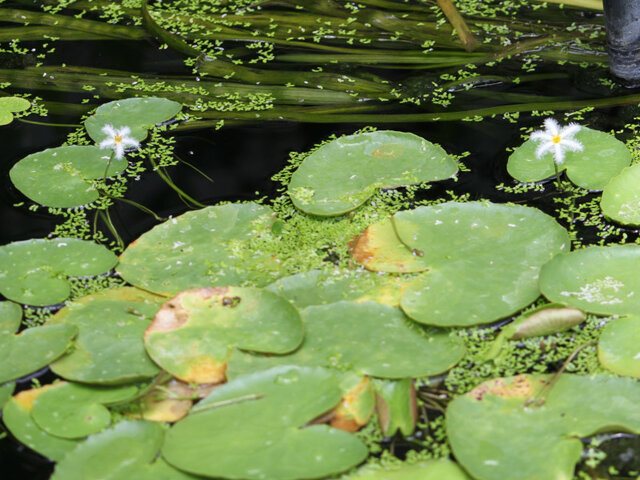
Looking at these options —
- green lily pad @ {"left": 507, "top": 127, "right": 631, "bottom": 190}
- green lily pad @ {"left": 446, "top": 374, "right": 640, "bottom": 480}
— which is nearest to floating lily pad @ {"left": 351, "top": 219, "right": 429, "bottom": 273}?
green lily pad @ {"left": 446, "top": 374, "right": 640, "bottom": 480}

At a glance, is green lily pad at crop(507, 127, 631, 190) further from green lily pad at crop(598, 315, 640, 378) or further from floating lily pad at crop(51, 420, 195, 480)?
floating lily pad at crop(51, 420, 195, 480)

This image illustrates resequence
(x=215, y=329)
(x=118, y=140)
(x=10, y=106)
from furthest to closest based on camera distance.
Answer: (x=10, y=106) → (x=118, y=140) → (x=215, y=329)

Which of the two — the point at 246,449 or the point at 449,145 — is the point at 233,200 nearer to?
the point at 449,145

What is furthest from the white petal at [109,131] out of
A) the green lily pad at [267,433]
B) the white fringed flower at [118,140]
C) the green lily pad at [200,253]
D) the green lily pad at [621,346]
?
the green lily pad at [621,346]

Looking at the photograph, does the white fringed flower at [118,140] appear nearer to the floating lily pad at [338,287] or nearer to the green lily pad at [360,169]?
the green lily pad at [360,169]

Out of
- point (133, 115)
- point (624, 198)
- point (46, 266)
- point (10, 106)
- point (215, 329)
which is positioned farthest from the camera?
point (10, 106)

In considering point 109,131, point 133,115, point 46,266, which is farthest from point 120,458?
point 133,115

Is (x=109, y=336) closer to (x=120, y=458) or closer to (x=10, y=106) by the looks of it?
(x=120, y=458)

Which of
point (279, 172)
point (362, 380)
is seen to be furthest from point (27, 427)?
point (279, 172)
